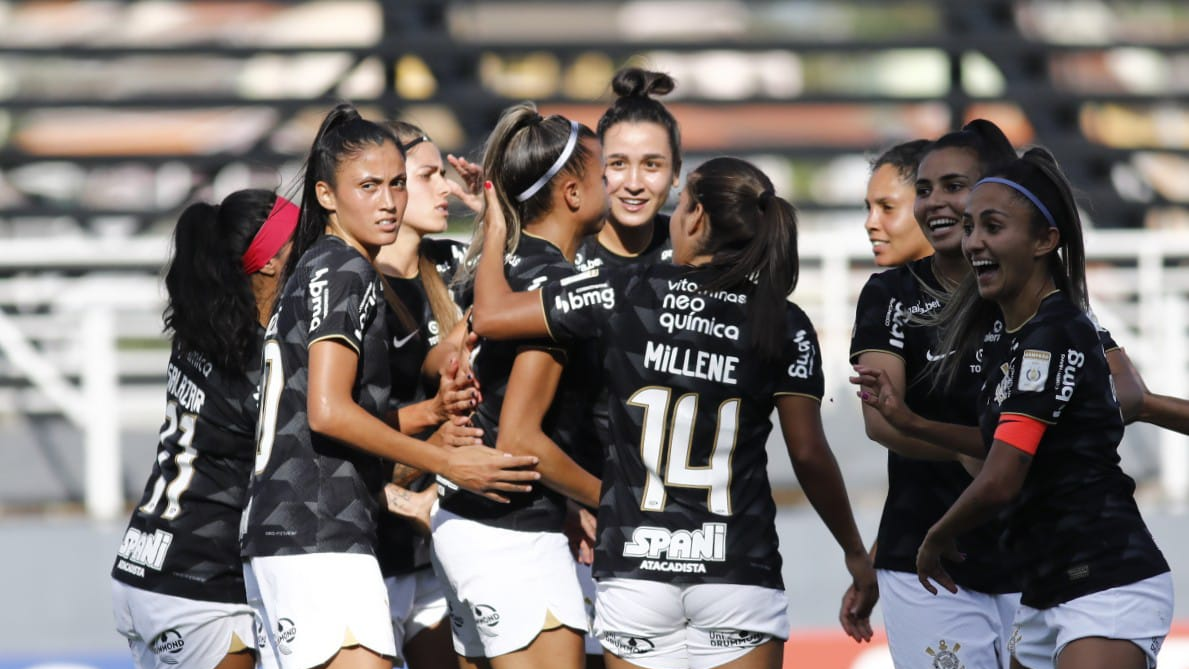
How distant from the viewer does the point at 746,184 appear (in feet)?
11.5

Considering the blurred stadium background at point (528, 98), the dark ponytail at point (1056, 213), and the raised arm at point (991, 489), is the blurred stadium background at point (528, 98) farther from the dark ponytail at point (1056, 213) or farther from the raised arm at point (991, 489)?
the raised arm at point (991, 489)

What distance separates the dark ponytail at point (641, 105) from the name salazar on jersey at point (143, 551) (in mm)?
1728

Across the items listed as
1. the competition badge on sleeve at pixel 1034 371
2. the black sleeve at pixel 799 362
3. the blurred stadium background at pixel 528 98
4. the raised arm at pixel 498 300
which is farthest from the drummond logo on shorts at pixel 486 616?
the blurred stadium background at pixel 528 98

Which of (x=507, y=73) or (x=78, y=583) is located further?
(x=507, y=73)

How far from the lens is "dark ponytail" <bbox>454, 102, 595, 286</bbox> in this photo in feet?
12.3

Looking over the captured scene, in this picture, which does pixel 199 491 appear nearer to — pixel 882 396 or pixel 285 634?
pixel 285 634

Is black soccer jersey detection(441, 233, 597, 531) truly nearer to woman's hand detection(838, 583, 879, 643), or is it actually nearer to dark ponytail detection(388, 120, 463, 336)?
dark ponytail detection(388, 120, 463, 336)

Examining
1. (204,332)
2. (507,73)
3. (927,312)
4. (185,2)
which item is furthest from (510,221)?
(185,2)

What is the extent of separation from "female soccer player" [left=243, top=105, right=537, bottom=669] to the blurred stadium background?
493 centimetres

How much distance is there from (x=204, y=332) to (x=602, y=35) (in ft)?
29.0

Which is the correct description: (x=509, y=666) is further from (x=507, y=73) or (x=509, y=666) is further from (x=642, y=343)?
(x=507, y=73)

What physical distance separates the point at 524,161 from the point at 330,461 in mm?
876

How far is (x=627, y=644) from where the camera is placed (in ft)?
11.5

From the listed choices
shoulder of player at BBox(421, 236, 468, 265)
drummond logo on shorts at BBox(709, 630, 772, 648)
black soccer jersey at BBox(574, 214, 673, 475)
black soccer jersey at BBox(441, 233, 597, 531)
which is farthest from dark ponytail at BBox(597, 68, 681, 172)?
drummond logo on shorts at BBox(709, 630, 772, 648)
